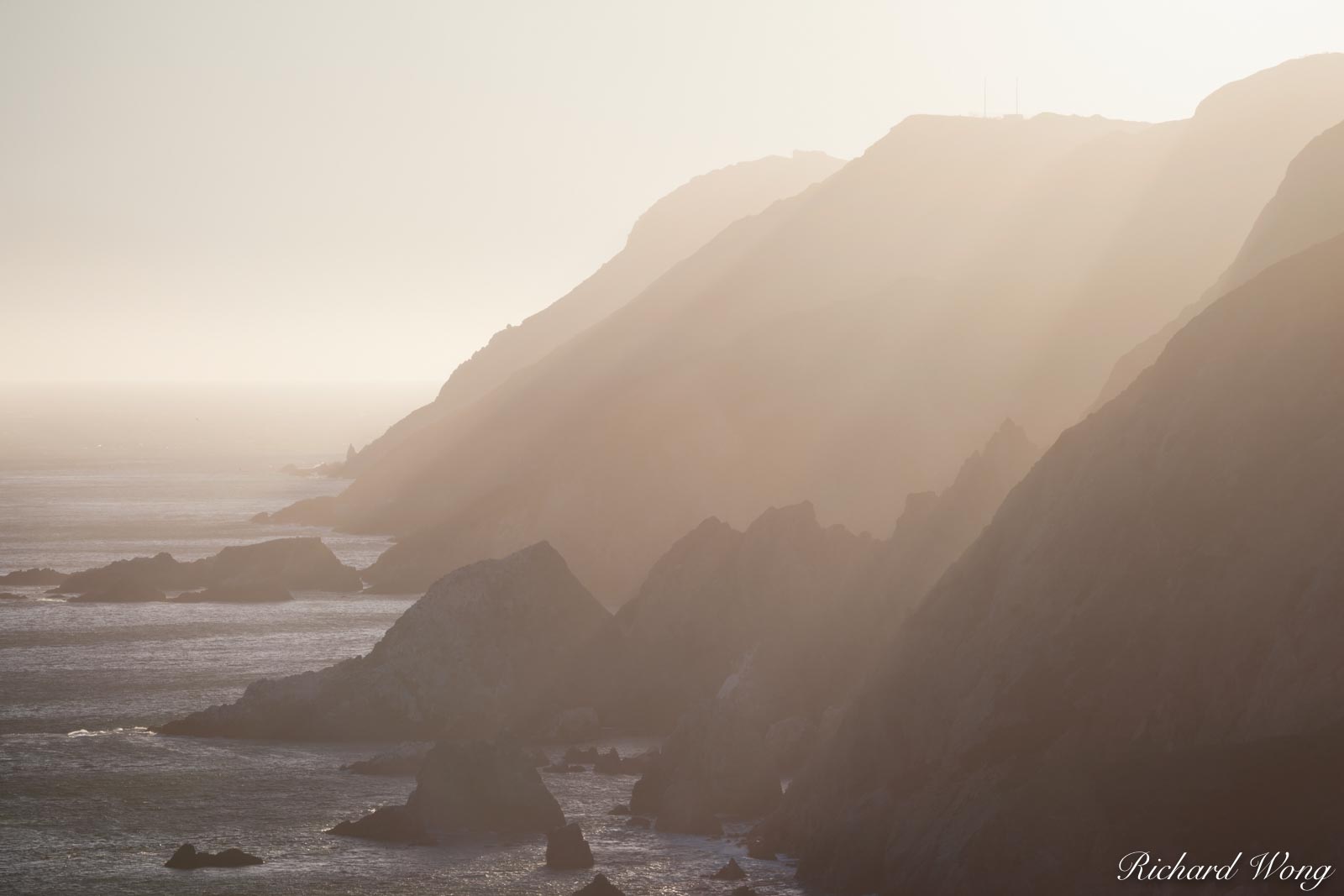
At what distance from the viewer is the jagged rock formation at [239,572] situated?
132000 millimetres

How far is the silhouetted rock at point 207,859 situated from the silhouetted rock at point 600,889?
1336cm

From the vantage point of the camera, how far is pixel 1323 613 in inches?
1613

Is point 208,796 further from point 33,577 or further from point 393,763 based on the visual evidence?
point 33,577

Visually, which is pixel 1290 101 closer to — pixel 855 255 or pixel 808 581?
pixel 855 255

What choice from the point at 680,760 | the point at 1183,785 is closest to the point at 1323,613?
the point at 1183,785

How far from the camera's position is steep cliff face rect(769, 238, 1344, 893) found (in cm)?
4100

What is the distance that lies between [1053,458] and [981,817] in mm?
15307

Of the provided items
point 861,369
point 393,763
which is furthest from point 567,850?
point 861,369

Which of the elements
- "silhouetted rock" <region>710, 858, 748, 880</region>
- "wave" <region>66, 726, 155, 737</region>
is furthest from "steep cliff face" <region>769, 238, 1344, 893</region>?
"wave" <region>66, 726, 155, 737</region>

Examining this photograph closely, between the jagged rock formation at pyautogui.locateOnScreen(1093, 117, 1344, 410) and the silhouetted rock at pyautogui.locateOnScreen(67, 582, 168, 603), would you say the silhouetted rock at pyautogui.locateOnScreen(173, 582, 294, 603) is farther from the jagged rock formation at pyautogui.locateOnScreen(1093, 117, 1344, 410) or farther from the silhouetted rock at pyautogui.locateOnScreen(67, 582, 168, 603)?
the jagged rock formation at pyautogui.locateOnScreen(1093, 117, 1344, 410)

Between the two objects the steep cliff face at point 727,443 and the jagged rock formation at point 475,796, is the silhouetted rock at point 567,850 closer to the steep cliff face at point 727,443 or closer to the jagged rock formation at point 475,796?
the jagged rock formation at point 475,796

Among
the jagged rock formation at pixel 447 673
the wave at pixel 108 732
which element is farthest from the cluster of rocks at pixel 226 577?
the jagged rock formation at pixel 447 673

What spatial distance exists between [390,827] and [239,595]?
76.9 m

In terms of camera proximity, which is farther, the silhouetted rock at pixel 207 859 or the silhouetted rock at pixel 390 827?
the silhouetted rock at pixel 390 827
